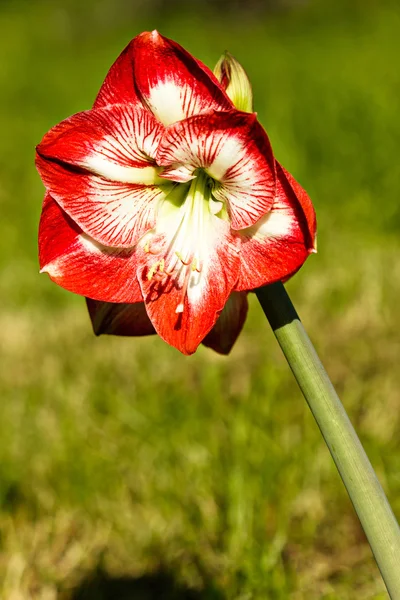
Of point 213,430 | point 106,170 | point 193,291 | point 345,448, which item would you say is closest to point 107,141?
point 106,170

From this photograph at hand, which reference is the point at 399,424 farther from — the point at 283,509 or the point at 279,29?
the point at 279,29

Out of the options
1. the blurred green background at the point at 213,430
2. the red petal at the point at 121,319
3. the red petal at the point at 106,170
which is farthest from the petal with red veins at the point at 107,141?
the blurred green background at the point at 213,430

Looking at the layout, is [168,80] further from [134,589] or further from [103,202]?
[134,589]

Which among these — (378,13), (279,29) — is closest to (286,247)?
(378,13)

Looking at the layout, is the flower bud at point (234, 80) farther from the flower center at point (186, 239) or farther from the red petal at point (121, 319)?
the red petal at point (121, 319)

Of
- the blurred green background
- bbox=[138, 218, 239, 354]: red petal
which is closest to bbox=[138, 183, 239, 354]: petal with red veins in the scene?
bbox=[138, 218, 239, 354]: red petal

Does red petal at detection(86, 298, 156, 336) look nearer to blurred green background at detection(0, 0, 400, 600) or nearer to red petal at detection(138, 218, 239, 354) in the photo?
red petal at detection(138, 218, 239, 354)
